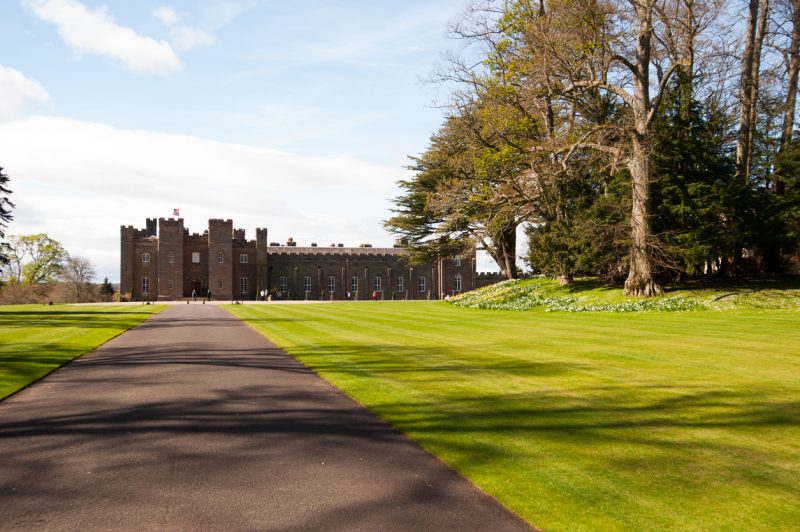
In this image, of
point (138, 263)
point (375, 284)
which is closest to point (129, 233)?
point (138, 263)

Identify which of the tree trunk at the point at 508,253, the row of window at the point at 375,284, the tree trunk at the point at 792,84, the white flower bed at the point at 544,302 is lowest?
the white flower bed at the point at 544,302

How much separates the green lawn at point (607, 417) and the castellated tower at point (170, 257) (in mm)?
66885

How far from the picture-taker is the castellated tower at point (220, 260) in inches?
3017

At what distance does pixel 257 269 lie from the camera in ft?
262

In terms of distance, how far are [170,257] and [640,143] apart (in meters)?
65.7

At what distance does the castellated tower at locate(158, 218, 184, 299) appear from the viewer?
2945 inches

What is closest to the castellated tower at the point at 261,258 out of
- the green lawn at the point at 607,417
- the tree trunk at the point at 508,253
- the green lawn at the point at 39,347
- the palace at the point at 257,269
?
the palace at the point at 257,269

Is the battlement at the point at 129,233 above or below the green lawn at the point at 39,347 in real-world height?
above

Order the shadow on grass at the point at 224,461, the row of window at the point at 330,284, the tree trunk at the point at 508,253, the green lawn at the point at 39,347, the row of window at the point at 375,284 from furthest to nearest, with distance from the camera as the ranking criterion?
the row of window at the point at 375,284, the row of window at the point at 330,284, the tree trunk at the point at 508,253, the green lawn at the point at 39,347, the shadow on grass at the point at 224,461

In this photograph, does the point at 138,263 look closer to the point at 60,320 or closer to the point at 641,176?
the point at 60,320

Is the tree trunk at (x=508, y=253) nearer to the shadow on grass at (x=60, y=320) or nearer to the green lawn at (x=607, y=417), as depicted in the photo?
the shadow on grass at (x=60, y=320)

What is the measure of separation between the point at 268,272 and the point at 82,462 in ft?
255

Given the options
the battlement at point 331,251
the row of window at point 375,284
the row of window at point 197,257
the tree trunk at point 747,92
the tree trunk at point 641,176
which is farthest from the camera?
the battlement at point 331,251

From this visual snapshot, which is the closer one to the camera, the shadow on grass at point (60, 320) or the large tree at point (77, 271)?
the shadow on grass at point (60, 320)
